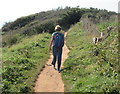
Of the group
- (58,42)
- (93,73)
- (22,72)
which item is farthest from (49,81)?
(58,42)

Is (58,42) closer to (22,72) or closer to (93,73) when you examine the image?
(22,72)

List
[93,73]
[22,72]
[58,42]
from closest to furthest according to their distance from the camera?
[93,73]
[22,72]
[58,42]

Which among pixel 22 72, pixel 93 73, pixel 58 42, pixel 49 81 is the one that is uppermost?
pixel 58 42

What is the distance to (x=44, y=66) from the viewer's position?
12.8 m

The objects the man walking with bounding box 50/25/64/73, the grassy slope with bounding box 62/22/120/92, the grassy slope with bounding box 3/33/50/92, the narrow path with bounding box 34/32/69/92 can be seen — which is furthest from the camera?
the man walking with bounding box 50/25/64/73

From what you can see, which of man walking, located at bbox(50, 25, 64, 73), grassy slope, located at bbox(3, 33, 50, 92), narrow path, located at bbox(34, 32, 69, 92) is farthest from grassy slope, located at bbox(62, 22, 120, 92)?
grassy slope, located at bbox(3, 33, 50, 92)

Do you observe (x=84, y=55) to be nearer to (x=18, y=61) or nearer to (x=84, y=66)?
(x=84, y=66)

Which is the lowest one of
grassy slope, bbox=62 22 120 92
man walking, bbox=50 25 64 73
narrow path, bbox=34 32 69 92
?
narrow path, bbox=34 32 69 92

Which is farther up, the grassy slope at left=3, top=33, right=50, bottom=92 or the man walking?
the man walking

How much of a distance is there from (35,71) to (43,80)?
49.8 inches

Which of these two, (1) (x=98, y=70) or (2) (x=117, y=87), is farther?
(1) (x=98, y=70)

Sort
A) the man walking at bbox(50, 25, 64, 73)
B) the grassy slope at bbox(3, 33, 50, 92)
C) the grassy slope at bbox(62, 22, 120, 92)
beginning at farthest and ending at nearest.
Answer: the man walking at bbox(50, 25, 64, 73)
the grassy slope at bbox(3, 33, 50, 92)
the grassy slope at bbox(62, 22, 120, 92)

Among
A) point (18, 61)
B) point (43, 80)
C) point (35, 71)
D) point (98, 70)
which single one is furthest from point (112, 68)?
point (18, 61)

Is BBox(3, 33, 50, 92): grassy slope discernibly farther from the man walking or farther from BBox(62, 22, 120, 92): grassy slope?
BBox(62, 22, 120, 92): grassy slope
